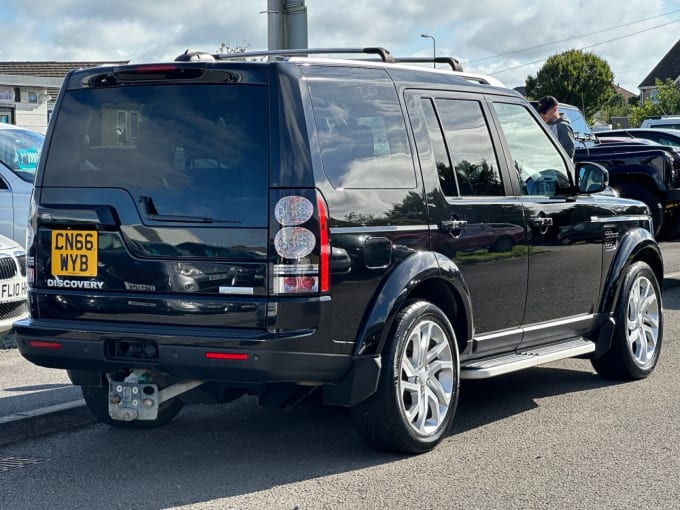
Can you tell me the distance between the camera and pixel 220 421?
6496 millimetres

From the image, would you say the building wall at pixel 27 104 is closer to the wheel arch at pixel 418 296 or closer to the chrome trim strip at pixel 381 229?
the wheel arch at pixel 418 296

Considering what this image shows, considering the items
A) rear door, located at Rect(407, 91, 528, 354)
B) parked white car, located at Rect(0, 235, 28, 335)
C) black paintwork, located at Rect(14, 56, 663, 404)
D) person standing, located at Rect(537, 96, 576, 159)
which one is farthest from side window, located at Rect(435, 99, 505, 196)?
person standing, located at Rect(537, 96, 576, 159)

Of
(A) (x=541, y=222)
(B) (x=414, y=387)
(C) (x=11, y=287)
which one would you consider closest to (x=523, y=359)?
(A) (x=541, y=222)

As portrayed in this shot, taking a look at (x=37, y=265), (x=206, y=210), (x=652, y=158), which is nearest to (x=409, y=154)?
(x=206, y=210)

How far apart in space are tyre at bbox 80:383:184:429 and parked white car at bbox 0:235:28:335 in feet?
8.34

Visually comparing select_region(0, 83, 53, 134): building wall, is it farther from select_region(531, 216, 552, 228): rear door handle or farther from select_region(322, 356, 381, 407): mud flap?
select_region(322, 356, 381, 407): mud flap

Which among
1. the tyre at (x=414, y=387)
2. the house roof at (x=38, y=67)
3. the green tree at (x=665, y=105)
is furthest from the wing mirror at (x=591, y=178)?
the green tree at (x=665, y=105)

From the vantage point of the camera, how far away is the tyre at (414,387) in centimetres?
533

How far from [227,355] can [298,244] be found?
596 millimetres

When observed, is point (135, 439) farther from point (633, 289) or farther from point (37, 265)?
point (633, 289)

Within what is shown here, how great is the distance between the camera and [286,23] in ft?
33.4

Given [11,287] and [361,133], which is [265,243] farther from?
[11,287]

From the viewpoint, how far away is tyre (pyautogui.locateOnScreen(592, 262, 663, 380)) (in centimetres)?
738

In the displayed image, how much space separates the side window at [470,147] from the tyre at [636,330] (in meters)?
1.61
